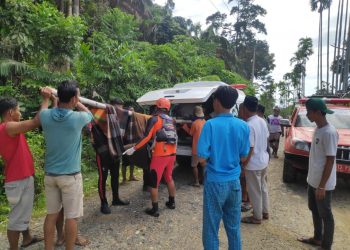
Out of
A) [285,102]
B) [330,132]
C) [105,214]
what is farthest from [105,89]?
[285,102]

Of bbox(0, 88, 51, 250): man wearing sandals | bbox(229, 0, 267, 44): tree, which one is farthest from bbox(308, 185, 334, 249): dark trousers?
bbox(229, 0, 267, 44): tree

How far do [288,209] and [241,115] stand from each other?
2107 mm

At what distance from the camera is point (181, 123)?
6.97 metres

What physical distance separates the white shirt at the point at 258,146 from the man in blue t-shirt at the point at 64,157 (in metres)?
2.52

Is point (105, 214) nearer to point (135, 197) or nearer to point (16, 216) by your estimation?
point (135, 197)

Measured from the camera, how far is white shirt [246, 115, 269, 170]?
4680mm

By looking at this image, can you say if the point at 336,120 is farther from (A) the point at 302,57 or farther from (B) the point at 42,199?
(A) the point at 302,57

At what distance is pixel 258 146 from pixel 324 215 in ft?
4.43

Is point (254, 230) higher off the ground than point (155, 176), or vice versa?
point (155, 176)

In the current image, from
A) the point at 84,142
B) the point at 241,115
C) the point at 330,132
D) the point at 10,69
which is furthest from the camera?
the point at 84,142

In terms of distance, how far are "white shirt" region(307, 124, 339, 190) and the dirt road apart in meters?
1.05

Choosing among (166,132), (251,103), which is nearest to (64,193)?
(166,132)

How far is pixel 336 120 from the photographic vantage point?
7.73 metres

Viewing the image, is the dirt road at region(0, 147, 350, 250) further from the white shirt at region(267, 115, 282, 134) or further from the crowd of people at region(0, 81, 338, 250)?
the white shirt at region(267, 115, 282, 134)
